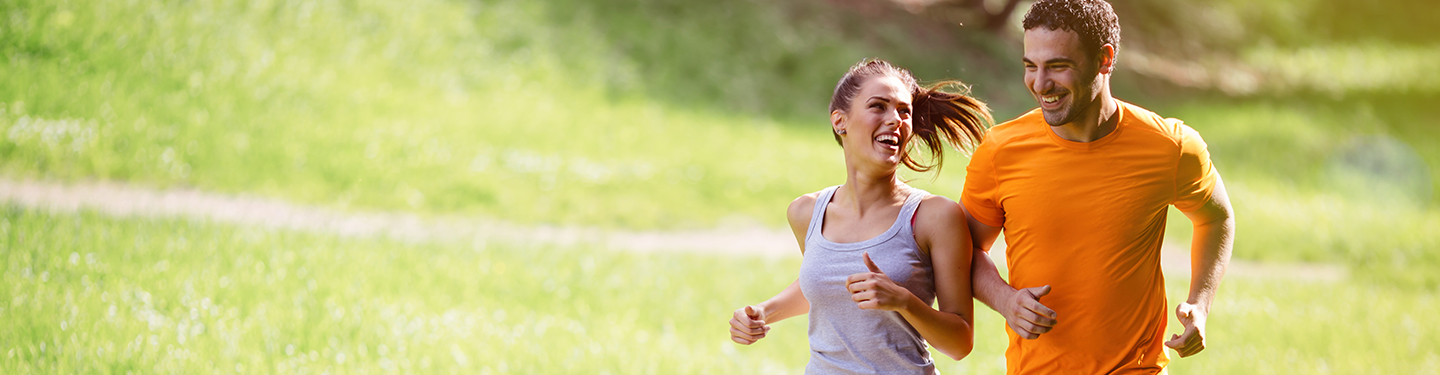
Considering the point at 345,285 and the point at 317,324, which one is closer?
the point at 317,324

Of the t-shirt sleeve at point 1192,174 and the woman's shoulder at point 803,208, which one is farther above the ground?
the t-shirt sleeve at point 1192,174

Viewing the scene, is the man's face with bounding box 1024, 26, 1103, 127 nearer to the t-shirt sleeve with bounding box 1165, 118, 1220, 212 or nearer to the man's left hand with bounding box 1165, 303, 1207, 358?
the t-shirt sleeve with bounding box 1165, 118, 1220, 212

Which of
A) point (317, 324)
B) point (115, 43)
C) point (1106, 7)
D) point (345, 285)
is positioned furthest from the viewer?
point (115, 43)

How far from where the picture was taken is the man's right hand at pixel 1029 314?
2936mm

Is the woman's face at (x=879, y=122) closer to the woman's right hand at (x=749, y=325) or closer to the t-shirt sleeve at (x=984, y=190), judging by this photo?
the t-shirt sleeve at (x=984, y=190)

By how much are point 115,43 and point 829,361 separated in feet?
44.3

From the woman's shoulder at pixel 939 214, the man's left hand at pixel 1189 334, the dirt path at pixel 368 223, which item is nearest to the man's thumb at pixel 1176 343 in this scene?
the man's left hand at pixel 1189 334

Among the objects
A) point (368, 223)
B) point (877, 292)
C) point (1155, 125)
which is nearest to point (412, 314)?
point (368, 223)

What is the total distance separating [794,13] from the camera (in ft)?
71.7

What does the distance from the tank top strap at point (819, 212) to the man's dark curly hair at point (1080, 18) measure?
928 millimetres

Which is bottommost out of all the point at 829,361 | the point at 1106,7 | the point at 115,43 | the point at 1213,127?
the point at 1213,127

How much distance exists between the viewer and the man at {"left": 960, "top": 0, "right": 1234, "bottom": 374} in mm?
3168

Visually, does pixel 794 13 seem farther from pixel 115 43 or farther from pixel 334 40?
pixel 115 43

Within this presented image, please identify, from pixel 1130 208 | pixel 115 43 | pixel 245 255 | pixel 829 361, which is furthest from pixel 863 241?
pixel 115 43
